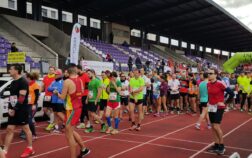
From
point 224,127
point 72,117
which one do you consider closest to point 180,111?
point 224,127

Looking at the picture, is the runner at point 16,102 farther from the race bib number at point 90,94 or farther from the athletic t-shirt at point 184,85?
the athletic t-shirt at point 184,85

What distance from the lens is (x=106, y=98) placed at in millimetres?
11531

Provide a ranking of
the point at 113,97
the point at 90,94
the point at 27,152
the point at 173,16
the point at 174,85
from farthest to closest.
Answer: the point at 173,16 → the point at 174,85 → the point at 90,94 → the point at 113,97 → the point at 27,152

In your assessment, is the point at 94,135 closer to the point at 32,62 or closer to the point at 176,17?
the point at 32,62

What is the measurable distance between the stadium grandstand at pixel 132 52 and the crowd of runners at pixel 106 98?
0.11 m

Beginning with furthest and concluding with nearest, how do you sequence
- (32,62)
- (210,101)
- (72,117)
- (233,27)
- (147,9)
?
(233,27) < (147,9) < (32,62) < (210,101) < (72,117)

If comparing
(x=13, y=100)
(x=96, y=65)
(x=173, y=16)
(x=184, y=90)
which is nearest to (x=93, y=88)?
(x=13, y=100)

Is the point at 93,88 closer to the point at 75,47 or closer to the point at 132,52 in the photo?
the point at 75,47

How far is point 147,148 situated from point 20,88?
3.32m

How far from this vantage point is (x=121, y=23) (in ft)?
125

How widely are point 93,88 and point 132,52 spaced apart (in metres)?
24.6

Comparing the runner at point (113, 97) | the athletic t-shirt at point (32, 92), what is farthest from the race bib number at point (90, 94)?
the athletic t-shirt at point (32, 92)

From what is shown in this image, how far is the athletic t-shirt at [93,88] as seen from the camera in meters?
10.1

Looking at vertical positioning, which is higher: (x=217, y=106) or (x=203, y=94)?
(x=203, y=94)
